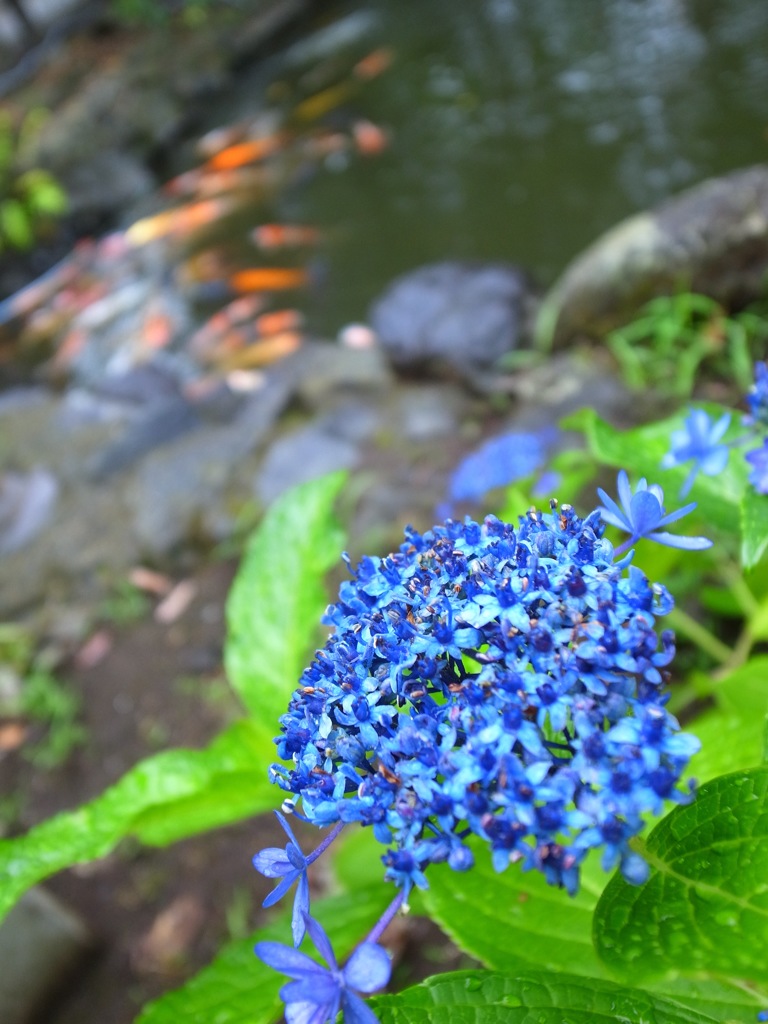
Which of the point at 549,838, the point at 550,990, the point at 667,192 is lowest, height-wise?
the point at 667,192

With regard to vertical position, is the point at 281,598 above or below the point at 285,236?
above

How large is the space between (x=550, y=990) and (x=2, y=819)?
280 cm

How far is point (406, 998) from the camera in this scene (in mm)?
927

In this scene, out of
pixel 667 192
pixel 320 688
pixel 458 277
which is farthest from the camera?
pixel 667 192

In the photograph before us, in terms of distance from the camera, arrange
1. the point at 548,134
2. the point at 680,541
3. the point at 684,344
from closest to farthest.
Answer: the point at 680,541 → the point at 684,344 → the point at 548,134

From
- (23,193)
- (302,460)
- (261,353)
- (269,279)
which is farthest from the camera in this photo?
(23,193)

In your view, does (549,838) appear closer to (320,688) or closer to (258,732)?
(320,688)

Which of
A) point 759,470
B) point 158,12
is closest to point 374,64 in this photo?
point 158,12

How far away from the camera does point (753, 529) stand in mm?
1194

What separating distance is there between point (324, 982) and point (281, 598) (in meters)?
1.24

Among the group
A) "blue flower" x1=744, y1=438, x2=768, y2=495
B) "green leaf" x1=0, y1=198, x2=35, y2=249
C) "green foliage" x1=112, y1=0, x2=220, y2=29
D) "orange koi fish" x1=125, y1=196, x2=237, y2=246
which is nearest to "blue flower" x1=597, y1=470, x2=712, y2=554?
"blue flower" x1=744, y1=438, x2=768, y2=495

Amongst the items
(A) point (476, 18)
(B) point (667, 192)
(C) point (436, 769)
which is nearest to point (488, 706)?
(C) point (436, 769)

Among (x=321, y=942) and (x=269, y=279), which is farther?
(x=269, y=279)

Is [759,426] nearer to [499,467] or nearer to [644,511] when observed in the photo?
[644,511]
